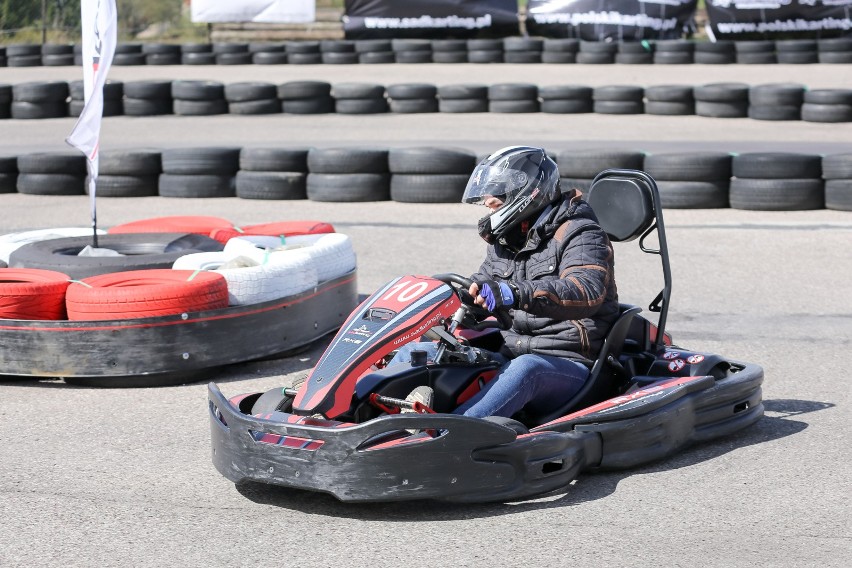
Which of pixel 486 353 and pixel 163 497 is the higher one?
pixel 486 353

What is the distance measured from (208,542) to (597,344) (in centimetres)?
168

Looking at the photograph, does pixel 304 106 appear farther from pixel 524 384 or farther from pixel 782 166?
pixel 524 384

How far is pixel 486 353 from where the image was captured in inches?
178

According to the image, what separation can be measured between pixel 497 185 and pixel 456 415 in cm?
103

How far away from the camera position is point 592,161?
9961 mm

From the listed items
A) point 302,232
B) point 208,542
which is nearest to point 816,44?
point 302,232

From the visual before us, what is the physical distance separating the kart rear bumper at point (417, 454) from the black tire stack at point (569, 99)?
1186 cm

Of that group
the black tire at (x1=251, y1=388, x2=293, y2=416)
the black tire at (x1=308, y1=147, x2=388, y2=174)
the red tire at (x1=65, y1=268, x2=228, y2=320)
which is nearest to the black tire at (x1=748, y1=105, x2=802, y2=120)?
the black tire at (x1=308, y1=147, x2=388, y2=174)

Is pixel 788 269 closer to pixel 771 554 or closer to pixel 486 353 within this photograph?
pixel 486 353

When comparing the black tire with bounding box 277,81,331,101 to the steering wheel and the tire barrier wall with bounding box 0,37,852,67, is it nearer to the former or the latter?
the tire barrier wall with bounding box 0,37,852,67

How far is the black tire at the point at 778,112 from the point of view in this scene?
1502cm

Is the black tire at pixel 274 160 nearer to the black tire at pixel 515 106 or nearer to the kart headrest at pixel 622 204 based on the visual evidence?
the black tire at pixel 515 106

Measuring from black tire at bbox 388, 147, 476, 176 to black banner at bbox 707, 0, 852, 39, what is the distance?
11431mm

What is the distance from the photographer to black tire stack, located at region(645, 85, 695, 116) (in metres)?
15.6
